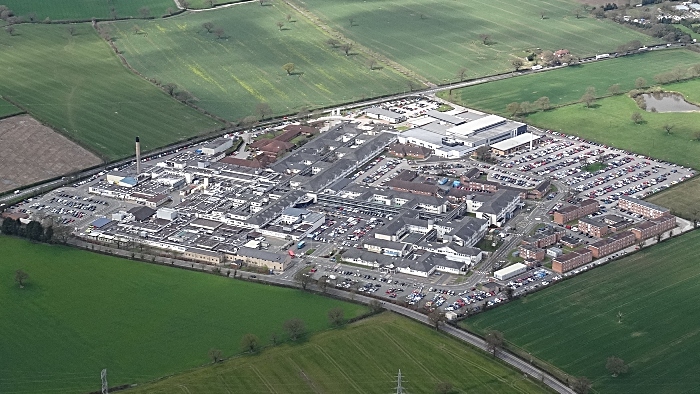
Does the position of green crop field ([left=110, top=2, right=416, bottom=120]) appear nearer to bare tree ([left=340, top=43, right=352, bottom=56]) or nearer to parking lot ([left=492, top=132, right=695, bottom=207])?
bare tree ([left=340, top=43, right=352, bottom=56])

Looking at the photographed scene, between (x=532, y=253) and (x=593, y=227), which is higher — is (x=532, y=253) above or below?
below

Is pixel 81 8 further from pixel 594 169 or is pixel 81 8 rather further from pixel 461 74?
pixel 594 169

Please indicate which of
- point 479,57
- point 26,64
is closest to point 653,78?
point 479,57

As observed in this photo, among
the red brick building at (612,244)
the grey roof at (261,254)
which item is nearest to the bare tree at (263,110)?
the grey roof at (261,254)

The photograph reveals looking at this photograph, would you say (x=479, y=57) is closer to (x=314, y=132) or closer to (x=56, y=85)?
(x=314, y=132)

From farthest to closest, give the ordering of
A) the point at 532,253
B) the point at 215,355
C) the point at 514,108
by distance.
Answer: the point at 514,108 < the point at 532,253 < the point at 215,355

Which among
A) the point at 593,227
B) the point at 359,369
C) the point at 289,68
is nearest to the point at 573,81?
the point at 289,68
